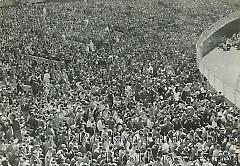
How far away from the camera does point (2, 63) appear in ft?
76.5

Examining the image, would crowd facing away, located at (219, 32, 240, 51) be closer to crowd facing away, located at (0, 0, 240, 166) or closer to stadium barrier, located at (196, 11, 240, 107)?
stadium barrier, located at (196, 11, 240, 107)

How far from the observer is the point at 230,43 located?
2789 centimetres

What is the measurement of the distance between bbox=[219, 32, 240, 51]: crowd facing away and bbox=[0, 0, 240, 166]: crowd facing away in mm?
1649

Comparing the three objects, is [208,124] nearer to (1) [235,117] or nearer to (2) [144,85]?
(1) [235,117]

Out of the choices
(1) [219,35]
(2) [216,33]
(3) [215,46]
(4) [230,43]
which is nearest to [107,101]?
(3) [215,46]

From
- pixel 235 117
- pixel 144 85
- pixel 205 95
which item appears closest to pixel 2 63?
pixel 144 85

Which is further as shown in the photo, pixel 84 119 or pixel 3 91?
pixel 3 91

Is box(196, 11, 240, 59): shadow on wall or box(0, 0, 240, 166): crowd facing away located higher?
box(196, 11, 240, 59): shadow on wall

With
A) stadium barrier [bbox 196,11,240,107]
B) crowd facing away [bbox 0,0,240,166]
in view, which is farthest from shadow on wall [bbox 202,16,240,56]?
crowd facing away [bbox 0,0,240,166]

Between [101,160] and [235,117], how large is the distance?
5.20m

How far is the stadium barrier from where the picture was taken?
18.2 metres

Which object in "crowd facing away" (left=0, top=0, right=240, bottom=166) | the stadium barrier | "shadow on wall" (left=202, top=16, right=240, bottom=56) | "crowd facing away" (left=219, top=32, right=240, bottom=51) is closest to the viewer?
"crowd facing away" (left=0, top=0, right=240, bottom=166)

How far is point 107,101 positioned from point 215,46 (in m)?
10.7

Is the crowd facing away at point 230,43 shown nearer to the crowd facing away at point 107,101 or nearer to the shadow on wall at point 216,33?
the shadow on wall at point 216,33
